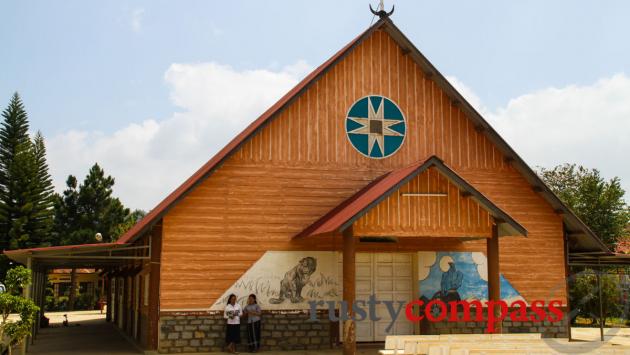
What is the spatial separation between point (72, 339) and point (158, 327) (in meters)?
7.15

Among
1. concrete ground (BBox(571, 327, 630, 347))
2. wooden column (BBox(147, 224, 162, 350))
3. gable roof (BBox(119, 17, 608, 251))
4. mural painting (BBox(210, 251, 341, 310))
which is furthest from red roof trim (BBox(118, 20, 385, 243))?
concrete ground (BBox(571, 327, 630, 347))

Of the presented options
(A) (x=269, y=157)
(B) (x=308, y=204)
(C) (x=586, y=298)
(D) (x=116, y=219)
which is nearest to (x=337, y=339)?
(B) (x=308, y=204)

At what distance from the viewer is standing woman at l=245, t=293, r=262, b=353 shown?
16219mm

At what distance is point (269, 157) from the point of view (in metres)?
17.3

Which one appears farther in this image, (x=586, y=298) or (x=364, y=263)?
(x=586, y=298)

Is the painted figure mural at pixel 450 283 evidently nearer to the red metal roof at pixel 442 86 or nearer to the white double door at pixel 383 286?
the white double door at pixel 383 286

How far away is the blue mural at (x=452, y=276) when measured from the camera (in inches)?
704

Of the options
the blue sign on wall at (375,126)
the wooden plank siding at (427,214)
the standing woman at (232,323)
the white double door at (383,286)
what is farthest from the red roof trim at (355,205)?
the standing woman at (232,323)

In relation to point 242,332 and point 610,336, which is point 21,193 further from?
point 610,336

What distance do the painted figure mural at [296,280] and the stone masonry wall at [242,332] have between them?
1.18 ft

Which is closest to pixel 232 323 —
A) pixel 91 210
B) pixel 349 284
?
pixel 349 284

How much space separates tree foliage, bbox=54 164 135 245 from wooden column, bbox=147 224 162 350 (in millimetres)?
35320

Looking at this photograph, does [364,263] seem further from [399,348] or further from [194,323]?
[399,348]

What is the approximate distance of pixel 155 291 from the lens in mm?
16109
